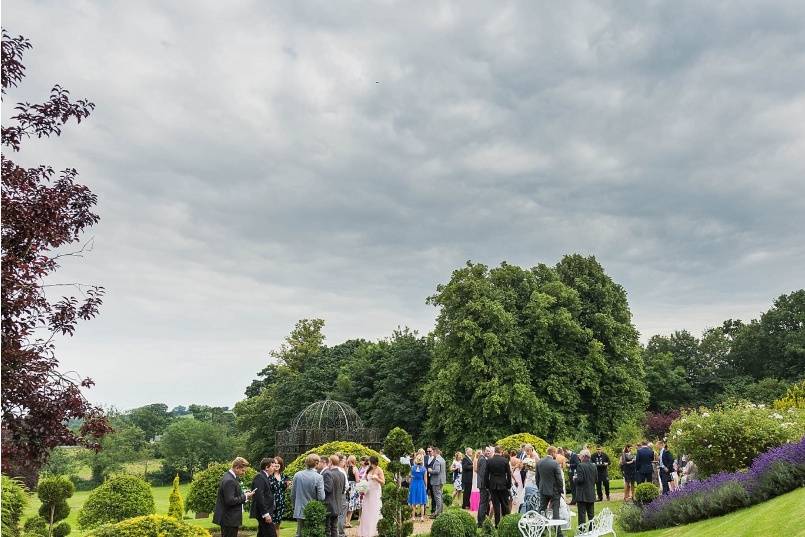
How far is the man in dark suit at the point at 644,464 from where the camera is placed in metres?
18.9

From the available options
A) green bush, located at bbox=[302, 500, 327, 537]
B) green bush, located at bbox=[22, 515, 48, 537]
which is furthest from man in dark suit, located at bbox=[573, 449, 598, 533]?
green bush, located at bbox=[22, 515, 48, 537]

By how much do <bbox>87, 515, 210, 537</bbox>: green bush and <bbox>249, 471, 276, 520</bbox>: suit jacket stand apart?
3.09 meters

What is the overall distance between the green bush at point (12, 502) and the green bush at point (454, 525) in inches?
300

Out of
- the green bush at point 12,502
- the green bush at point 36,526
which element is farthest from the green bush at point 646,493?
the green bush at point 36,526

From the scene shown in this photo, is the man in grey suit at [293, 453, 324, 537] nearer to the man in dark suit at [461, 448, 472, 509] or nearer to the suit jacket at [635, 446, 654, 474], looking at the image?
the man in dark suit at [461, 448, 472, 509]

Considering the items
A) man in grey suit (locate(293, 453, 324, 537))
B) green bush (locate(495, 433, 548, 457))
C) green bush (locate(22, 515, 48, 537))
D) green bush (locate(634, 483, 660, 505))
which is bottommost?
green bush (locate(22, 515, 48, 537))

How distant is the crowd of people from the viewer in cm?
1148

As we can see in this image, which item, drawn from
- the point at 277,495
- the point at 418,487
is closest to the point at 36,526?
the point at 277,495

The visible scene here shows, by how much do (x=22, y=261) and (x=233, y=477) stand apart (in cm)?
579

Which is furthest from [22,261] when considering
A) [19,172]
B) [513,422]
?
[513,422]

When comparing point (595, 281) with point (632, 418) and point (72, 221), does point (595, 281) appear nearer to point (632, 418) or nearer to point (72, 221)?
point (632, 418)

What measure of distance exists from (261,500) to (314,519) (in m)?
1.76

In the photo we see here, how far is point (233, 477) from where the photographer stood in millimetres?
10641

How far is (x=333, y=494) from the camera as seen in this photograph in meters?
13.4
